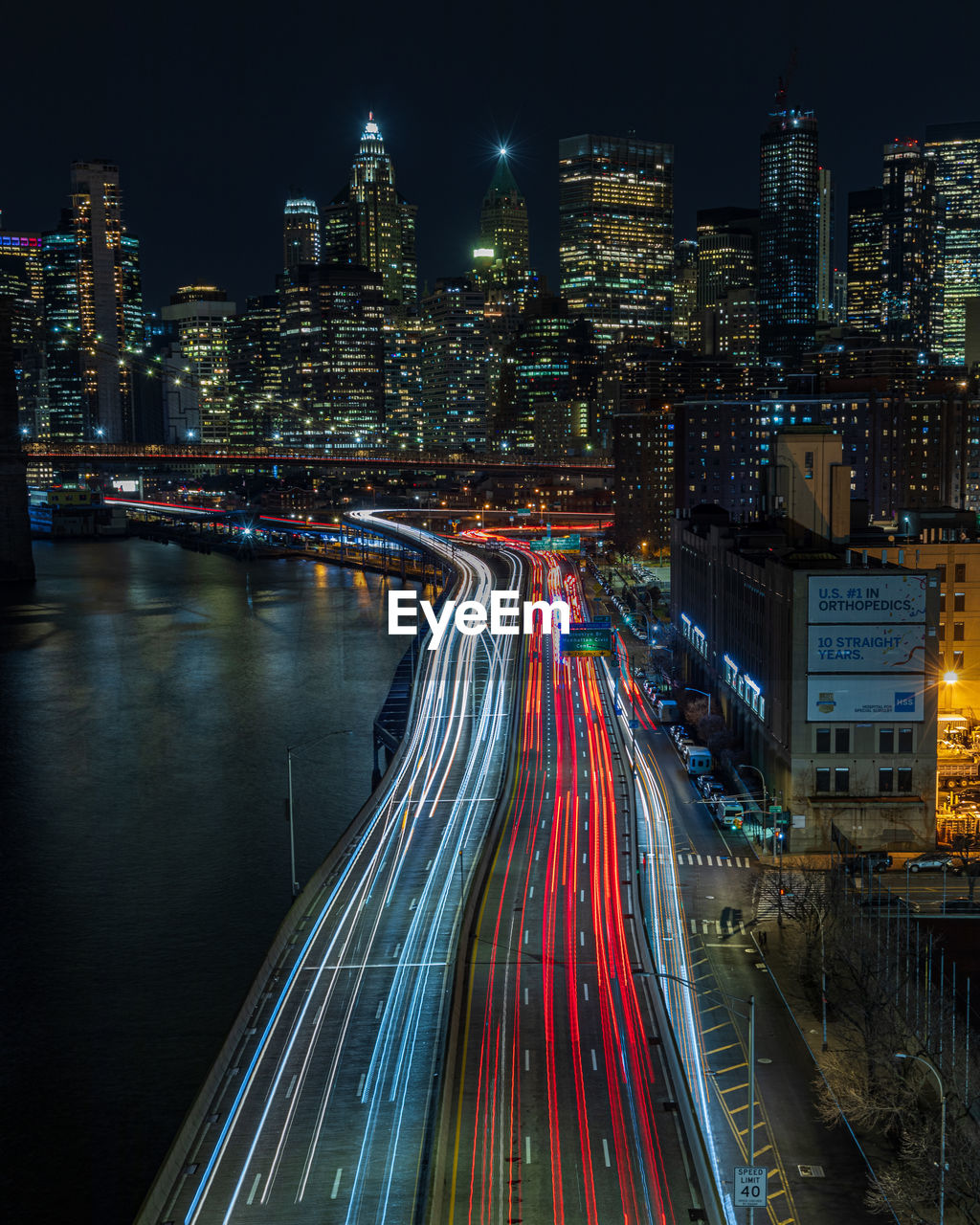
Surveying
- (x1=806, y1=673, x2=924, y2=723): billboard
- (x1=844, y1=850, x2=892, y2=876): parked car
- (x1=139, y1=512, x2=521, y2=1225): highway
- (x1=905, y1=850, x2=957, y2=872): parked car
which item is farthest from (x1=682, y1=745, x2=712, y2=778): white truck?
(x1=905, y1=850, x2=957, y2=872): parked car

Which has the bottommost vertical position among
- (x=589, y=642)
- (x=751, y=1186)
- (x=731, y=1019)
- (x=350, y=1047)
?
(x=731, y=1019)

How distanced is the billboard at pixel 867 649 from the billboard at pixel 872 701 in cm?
26

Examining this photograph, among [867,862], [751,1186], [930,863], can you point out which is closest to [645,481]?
[930,863]

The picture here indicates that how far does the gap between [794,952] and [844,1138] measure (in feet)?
20.6

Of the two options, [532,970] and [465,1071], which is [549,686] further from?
[465,1071]

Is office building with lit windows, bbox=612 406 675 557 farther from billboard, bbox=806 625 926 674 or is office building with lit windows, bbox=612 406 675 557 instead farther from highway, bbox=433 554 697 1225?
highway, bbox=433 554 697 1225

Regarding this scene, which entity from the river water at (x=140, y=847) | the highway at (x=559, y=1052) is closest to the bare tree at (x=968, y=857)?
the highway at (x=559, y=1052)

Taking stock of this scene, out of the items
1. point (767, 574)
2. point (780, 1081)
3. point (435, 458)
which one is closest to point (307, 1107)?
point (780, 1081)

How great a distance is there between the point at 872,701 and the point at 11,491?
300ft

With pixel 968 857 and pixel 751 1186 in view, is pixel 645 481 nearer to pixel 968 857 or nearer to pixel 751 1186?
pixel 968 857

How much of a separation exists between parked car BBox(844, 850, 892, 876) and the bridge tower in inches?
3544

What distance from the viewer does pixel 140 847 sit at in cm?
3750

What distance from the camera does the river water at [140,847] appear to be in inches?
933

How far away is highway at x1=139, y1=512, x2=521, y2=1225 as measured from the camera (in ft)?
59.5
